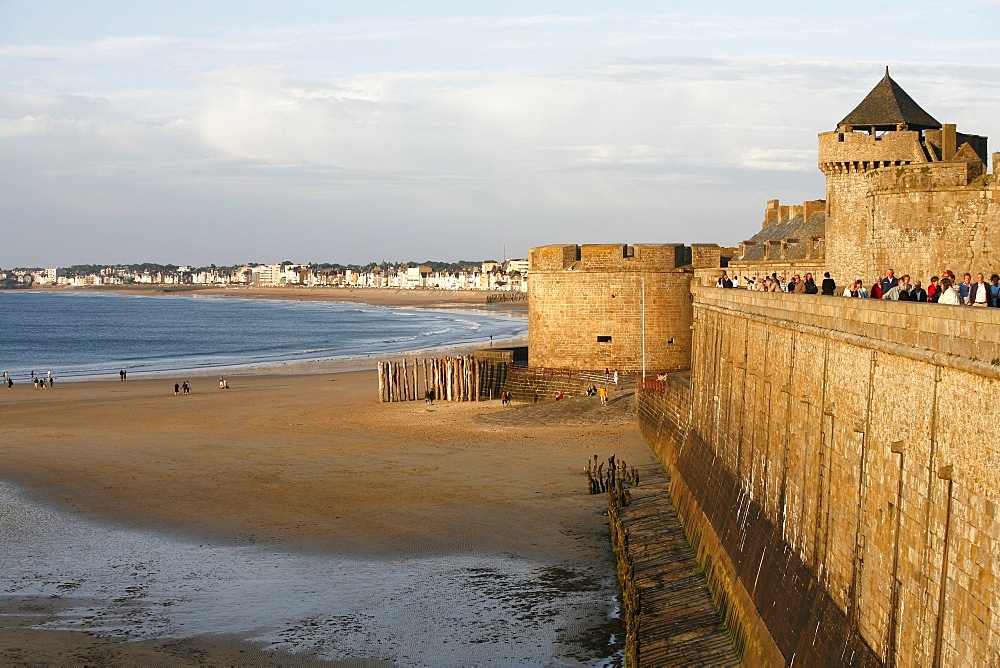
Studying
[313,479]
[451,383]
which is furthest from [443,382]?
[313,479]

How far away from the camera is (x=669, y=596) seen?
16609mm

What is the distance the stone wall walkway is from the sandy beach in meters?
0.88

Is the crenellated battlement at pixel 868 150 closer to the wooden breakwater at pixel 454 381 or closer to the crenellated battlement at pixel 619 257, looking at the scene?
the crenellated battlement at pixel 619 257

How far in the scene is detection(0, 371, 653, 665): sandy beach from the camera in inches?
781

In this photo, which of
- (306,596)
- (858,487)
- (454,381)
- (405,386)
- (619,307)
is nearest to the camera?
(858,487)

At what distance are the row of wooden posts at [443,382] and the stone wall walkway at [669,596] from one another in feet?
59.1

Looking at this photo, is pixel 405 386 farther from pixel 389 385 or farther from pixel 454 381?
pixel 454 381

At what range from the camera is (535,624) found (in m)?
16.3

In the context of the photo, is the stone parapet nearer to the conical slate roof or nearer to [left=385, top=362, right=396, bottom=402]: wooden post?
the conical slate roof

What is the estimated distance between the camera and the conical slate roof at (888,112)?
28.8m

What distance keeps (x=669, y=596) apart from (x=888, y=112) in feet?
56.2

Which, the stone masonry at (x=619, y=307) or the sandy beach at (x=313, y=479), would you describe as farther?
the stone masonry at (x=619, y=307)

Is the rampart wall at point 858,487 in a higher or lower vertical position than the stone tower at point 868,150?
lower

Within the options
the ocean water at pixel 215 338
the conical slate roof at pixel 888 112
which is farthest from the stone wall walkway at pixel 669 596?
the ocean water at pixel 215 338
